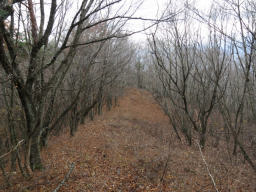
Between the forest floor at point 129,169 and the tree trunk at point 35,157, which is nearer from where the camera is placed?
the forest floor at point 129,169

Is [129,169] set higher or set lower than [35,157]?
lower

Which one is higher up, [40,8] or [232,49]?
[40,8]

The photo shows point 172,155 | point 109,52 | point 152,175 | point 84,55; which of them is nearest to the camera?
point 152,175

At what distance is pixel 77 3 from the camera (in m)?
3.99

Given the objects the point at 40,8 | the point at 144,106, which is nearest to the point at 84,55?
the point at 40,8

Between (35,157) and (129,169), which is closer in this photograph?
(35,157)

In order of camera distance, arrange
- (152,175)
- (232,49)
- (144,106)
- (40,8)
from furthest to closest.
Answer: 1. (144,106)
2. (232,49)
3. (152,175)
4. (40,8)

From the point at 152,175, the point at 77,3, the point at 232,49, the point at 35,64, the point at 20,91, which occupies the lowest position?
the point at 152,175

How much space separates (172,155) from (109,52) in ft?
15.9

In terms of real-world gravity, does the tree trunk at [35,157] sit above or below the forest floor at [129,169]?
above

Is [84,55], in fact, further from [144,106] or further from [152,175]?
[144,106]

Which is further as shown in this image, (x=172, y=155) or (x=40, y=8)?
(x=172, y=155)

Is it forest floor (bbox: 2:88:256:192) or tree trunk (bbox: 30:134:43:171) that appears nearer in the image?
forest floor (bbox: 2:88:256:192)

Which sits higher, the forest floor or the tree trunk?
the tree trunk
